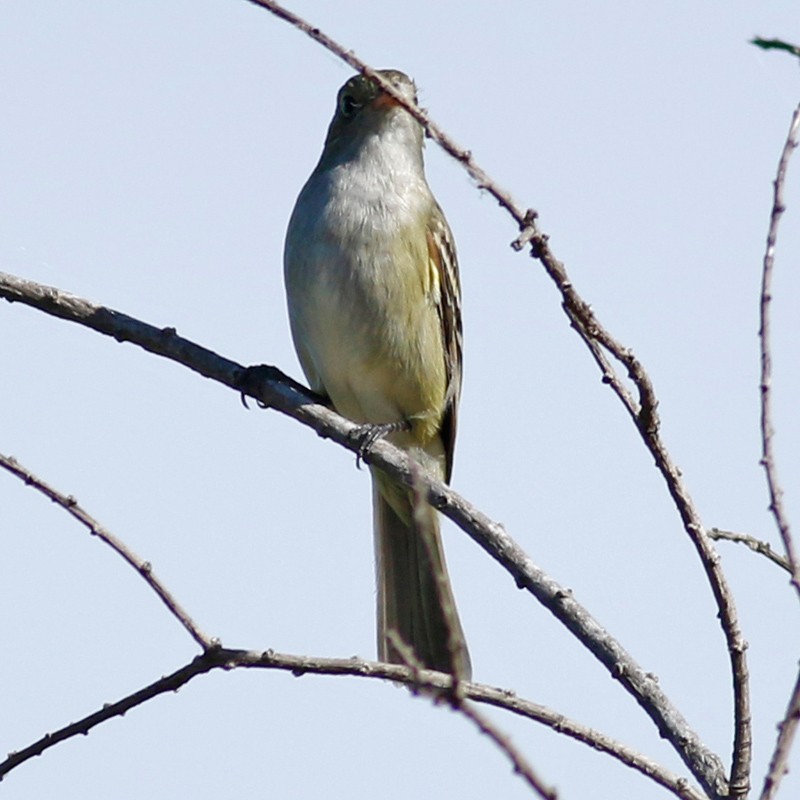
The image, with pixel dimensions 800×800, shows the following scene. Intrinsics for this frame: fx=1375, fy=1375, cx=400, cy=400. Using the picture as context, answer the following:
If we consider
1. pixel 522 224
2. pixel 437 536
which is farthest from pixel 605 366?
pixel 437 536

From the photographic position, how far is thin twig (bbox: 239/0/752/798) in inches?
112

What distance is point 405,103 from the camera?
2.94 meters

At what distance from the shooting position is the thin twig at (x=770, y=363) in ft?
7.64

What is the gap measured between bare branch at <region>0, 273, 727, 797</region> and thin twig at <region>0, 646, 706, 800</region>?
0.25 metres

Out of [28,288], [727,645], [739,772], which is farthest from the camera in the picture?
[28,288]

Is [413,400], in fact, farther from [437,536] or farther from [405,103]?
[405,103]

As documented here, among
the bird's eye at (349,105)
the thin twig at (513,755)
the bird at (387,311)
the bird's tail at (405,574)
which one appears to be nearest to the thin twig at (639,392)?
the thin twig at (513,755)

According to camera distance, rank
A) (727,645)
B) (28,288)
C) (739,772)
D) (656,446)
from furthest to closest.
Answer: (28,288), (656,446), (727,645), (739,772)

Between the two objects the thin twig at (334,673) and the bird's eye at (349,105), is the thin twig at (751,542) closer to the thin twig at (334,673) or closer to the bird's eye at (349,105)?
the thin twig at (334,673)

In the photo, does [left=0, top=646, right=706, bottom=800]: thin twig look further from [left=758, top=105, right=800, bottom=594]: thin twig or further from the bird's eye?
the bird's eye

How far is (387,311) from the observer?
604cm

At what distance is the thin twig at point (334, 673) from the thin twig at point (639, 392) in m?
0.18

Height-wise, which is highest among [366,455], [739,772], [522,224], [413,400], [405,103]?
[413,400]

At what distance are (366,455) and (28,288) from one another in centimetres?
123
